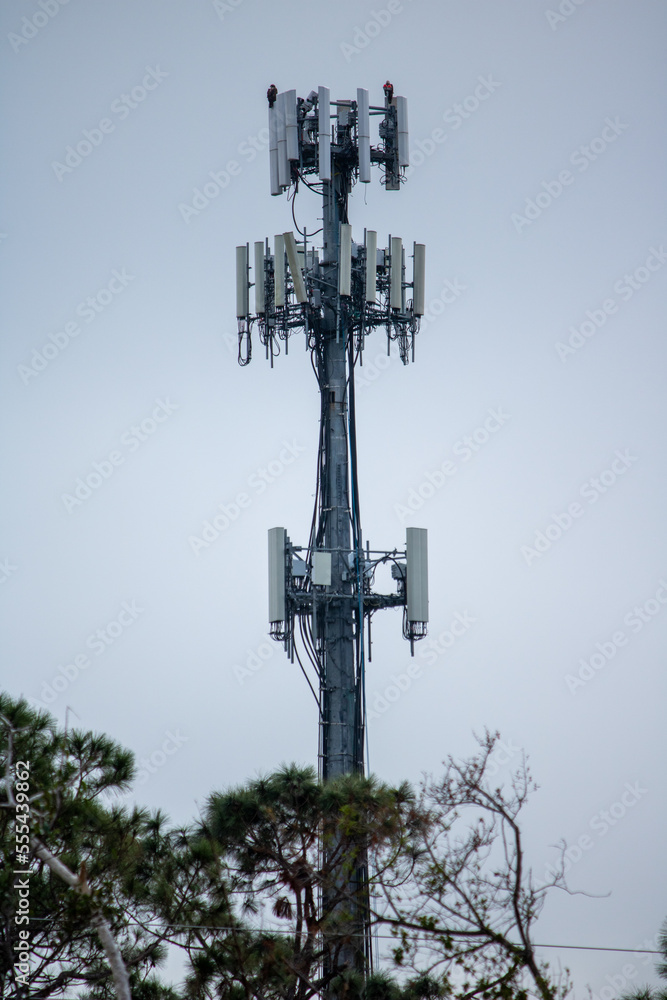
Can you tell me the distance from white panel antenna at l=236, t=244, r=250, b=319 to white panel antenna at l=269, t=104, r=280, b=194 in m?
1.40

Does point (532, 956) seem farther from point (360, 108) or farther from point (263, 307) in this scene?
point (360, 108)

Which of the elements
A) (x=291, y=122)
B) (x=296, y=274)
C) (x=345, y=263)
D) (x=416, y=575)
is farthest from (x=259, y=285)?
(x=416, y=575)

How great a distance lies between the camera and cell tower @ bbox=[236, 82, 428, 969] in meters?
31.8

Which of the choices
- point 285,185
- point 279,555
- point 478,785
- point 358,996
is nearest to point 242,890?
point 358,996

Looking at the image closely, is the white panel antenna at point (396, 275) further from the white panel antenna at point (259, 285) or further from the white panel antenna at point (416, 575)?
the white panel antenna at point (416, 575)

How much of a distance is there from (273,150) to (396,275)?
3.67 meters

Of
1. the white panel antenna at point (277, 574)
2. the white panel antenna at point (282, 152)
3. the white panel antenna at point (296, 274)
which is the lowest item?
the white panel antenna at point (277, 574)

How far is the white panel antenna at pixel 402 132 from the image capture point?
33.5 m

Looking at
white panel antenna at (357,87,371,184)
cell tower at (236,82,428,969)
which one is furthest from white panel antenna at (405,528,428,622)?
white panel antenna at (357,87,371,184)

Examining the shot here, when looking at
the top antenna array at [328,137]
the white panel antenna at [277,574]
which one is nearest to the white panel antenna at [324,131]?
the top antenna array at [328,137]

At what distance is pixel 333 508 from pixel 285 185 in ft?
22.2

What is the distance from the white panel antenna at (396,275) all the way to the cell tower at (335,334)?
2cm

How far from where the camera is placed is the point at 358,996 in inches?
988

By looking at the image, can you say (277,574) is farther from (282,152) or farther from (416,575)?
(282,152)
